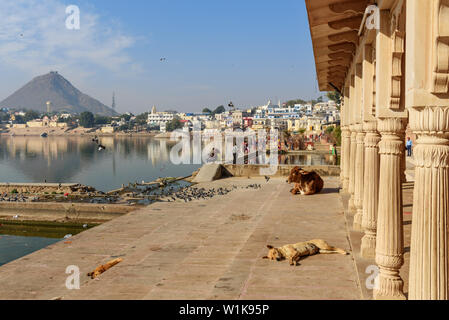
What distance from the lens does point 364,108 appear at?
7.29 m

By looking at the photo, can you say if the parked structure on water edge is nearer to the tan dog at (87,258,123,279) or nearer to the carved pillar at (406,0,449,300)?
the carved pillar at (406,0,449,300)

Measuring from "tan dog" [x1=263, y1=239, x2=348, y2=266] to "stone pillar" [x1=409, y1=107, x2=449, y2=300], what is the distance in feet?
14.3

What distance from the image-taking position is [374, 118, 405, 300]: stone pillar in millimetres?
5051

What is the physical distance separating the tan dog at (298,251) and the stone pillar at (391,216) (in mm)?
2594

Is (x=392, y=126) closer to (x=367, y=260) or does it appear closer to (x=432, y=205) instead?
(x=432, y=205)

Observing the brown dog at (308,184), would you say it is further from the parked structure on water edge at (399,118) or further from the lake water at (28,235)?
the lake water at (28,235)

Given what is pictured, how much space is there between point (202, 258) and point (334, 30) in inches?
188

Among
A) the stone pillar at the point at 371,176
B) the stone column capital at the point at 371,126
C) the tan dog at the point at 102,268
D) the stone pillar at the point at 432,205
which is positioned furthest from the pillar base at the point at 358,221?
the stone pillar at the point at 432,205

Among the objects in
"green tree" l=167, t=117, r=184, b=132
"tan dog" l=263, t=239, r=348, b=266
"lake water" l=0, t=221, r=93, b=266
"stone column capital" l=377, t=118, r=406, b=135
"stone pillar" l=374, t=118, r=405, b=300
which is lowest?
"lake water" l=0, t=221, r=93, b=266

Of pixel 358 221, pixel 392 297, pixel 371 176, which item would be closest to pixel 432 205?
pixel 392 297

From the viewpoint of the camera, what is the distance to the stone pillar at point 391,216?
5.05m

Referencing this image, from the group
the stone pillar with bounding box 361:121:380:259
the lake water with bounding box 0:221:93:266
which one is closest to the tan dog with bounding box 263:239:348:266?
the stone pillar with bounding box 361:121:380:259

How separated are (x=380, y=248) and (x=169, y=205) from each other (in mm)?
12331

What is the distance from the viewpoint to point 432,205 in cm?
332
